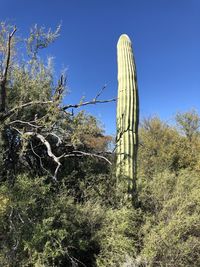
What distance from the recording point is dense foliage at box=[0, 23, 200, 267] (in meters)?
4.84

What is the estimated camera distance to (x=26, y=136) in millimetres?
5809

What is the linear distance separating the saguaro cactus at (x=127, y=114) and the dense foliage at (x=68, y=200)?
0.90 ft

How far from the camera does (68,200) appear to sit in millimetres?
5633

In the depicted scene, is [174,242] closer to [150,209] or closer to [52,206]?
[150,209]

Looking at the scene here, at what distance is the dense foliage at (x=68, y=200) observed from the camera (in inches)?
190

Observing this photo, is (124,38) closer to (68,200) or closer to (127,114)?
(127,114)

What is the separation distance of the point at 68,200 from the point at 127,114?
8.46ft

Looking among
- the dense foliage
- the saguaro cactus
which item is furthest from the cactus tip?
the dense foliage

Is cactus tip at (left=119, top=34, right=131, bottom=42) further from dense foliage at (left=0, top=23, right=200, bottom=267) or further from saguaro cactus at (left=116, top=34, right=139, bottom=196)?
dense foliage at (left=0, top=23, right=200, bottom=267)

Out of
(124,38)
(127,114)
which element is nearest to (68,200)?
(127,114)

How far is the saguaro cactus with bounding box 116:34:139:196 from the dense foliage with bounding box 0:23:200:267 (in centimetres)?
27

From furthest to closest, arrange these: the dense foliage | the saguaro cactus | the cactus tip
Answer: the cactus tip < the saguaro cactus < the dense foliage

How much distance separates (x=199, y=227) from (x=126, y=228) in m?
1.35

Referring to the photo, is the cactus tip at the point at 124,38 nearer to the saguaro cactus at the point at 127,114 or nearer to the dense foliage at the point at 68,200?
the saguaro cactus at the point at 127,114
